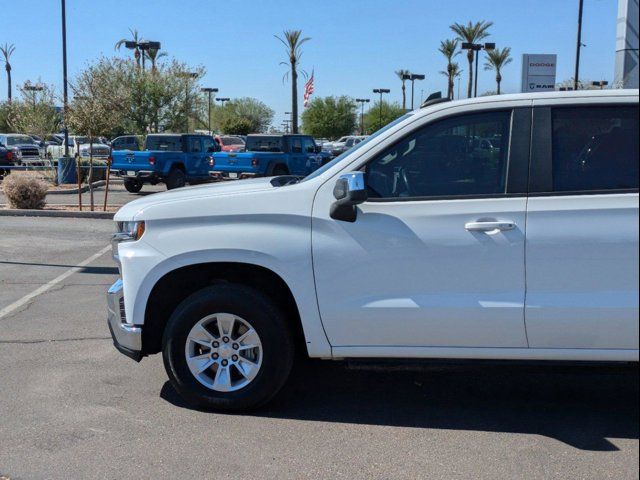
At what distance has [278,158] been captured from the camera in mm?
23547

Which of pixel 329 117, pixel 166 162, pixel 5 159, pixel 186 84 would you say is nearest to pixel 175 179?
pixel 166 162

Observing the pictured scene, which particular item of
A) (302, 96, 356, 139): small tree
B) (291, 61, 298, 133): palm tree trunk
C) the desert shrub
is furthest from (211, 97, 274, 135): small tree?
the desert shrub

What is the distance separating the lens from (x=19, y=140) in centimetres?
3688

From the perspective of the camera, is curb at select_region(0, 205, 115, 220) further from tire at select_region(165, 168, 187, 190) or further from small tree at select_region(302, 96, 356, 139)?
small tree at select_region(302, 96, 356, 139)

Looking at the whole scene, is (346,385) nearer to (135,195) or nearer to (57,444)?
(57,444)

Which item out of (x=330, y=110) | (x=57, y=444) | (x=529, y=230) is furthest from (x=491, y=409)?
(x=330, y=110)

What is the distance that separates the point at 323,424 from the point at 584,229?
6.40 feet

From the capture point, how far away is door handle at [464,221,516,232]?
13.8 ft

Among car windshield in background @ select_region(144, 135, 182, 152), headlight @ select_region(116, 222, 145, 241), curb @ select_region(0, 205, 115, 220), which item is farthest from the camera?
car windshield in background @ select_region(144, 135, 182, 152)

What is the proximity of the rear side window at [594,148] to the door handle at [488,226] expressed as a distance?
356mm

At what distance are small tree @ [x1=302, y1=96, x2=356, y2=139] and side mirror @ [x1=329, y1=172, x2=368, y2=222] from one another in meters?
75.7

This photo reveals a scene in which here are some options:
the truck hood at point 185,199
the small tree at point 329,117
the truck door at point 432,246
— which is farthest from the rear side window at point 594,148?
the small tree at point 329,117

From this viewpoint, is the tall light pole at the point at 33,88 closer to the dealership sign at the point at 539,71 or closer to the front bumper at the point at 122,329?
the dealership sign at the point at 539,71

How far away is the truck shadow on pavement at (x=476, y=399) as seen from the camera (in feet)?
14.6
